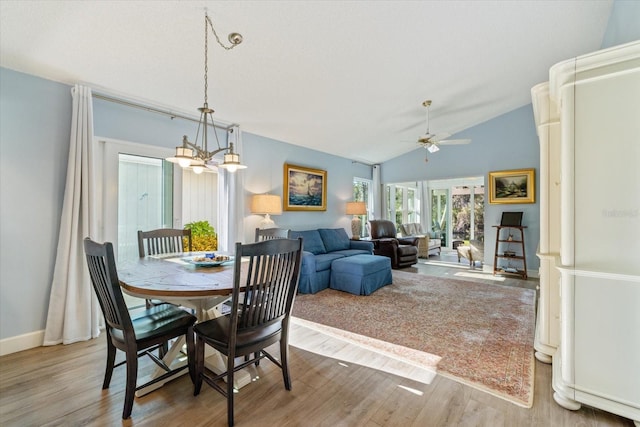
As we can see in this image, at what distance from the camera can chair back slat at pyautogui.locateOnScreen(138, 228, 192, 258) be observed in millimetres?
2742

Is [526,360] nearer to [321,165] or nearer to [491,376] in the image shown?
[491,376]

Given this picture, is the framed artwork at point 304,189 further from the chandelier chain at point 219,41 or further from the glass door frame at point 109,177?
the chandelier chain at point 219,41

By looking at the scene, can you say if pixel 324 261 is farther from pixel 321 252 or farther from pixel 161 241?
pixel 161 241

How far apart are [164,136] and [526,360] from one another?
14.2 feet

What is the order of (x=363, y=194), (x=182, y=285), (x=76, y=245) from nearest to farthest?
(x=182, y=285), (x=76, y=245), (x=363, y=194)

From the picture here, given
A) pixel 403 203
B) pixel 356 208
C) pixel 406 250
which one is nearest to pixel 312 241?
pixel 356 208

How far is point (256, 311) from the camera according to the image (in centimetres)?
174

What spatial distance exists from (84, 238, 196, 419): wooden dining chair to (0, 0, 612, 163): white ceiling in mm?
1702

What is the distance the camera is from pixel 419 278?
16.6 feet

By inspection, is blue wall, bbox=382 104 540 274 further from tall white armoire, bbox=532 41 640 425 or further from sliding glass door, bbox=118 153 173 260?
sliding glass door, bbox=118 153 173 260

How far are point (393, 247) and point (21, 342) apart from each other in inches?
213

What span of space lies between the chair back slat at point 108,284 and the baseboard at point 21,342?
1.55 meters

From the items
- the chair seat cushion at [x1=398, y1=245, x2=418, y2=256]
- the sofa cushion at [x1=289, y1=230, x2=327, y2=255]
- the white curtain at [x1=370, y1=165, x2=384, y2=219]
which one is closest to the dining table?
the sofa cushion at [x1=289, y1=230, x2=327, y2=255]

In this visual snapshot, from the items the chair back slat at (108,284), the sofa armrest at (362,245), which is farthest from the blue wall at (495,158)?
the chair back slat at (108,284)
